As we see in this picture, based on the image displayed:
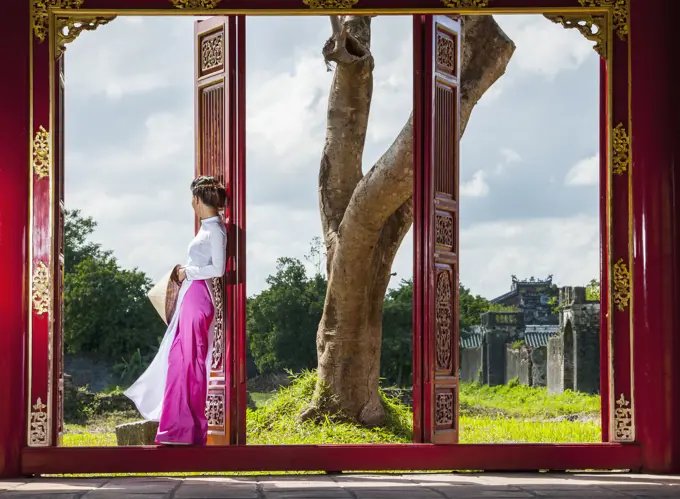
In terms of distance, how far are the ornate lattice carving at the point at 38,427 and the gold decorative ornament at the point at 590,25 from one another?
3071 millimetres

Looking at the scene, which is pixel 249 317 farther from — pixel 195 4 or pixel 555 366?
pixel 195 4

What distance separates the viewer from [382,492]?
4086 mm

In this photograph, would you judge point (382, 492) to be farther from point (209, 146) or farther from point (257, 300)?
point (257, 300)

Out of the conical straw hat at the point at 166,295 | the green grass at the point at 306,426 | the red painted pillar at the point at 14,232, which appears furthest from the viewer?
the green grass at the point at 306,426

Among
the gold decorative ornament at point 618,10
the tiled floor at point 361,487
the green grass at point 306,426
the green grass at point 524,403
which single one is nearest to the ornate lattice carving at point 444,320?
the tiled floor at point 361,487

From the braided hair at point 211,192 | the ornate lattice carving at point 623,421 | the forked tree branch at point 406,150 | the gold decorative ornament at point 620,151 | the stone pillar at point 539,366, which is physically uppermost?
the forked tree branch at point 406,150

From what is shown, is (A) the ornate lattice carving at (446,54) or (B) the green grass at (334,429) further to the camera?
(B) the green grass at (334,429)

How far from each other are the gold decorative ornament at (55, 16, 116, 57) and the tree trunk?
3496mm

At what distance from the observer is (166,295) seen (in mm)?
5387

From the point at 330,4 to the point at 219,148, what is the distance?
107 cm

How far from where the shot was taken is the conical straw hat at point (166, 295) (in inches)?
212

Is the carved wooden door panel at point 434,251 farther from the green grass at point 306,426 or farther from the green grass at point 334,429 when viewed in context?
the green grass at point 306,426

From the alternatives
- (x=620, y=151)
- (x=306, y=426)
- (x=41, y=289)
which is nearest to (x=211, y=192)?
(x=41, y=289)

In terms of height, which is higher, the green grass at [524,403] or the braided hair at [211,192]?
the braided hair at [211,192]
